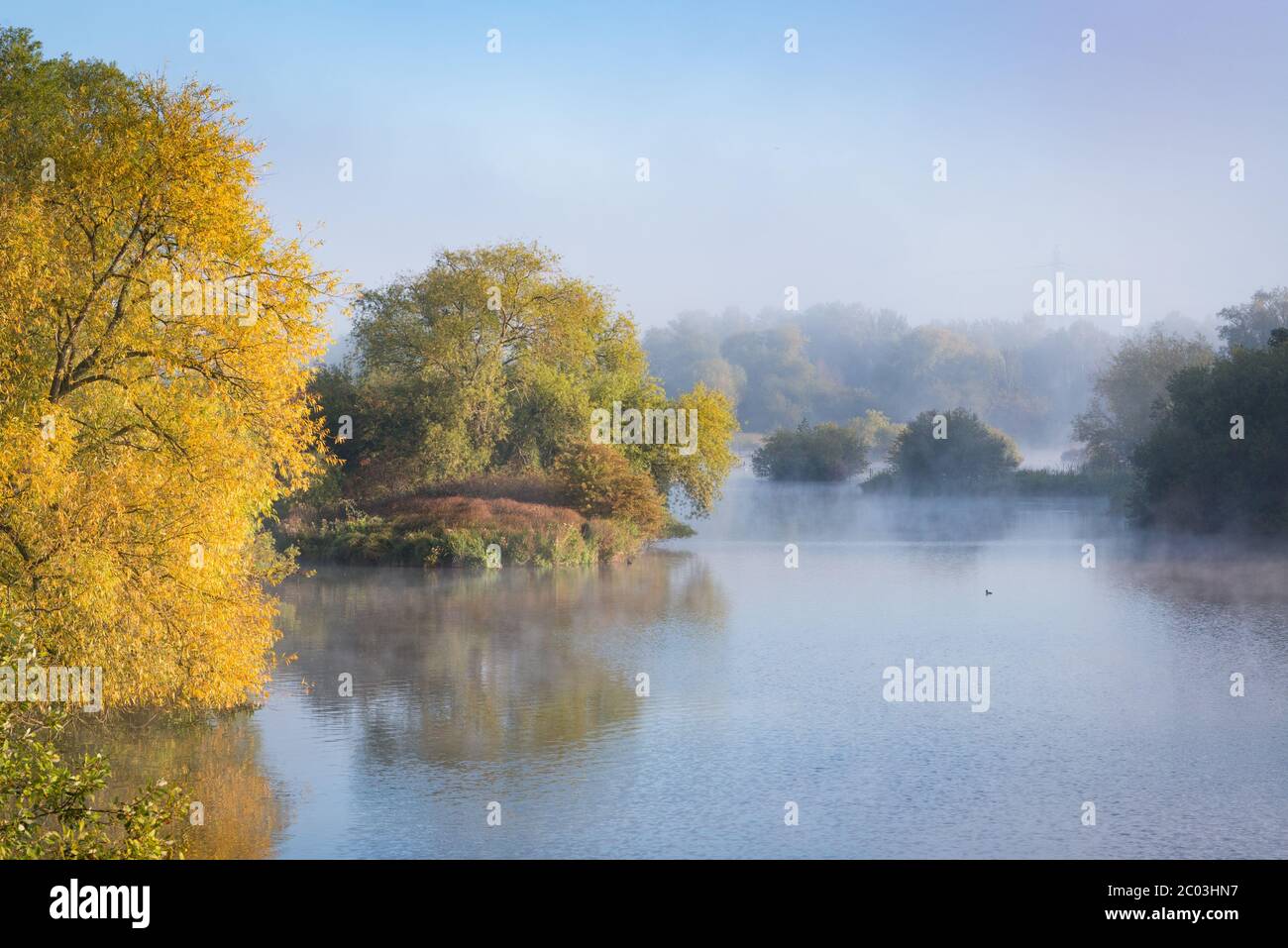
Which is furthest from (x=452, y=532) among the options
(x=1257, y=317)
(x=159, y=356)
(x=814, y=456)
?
(x=1257, y=317)

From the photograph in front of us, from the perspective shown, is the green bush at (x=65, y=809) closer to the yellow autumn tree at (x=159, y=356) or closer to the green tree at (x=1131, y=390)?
the yellow autumn tree at (x=159, y=356)

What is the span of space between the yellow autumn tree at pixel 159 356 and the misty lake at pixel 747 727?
1.39 m

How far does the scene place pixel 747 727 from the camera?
50.0ft

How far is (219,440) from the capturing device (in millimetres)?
14703

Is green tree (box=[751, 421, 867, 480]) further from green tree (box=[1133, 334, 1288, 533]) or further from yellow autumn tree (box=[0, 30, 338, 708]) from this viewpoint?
yellow autumn tree (box=[0, 30, 338, 708])

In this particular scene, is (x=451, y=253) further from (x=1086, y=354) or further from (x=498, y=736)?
(x=1086, y=354)

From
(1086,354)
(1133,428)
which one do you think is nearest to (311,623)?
(1133,428)

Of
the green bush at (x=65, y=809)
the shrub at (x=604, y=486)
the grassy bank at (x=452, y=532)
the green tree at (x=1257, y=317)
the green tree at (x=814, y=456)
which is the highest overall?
the green tree at (x=1257, y=317)

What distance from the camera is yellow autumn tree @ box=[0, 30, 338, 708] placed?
1358 centimetres

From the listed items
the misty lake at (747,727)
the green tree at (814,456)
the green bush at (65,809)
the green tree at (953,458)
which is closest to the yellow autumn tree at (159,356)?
the misty lake at (747,727)

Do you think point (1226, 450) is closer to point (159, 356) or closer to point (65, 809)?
point (159, 356)

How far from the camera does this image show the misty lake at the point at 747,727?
1115 centimetres

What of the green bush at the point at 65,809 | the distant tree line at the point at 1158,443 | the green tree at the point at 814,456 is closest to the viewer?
the green bush at the point at 65,809
